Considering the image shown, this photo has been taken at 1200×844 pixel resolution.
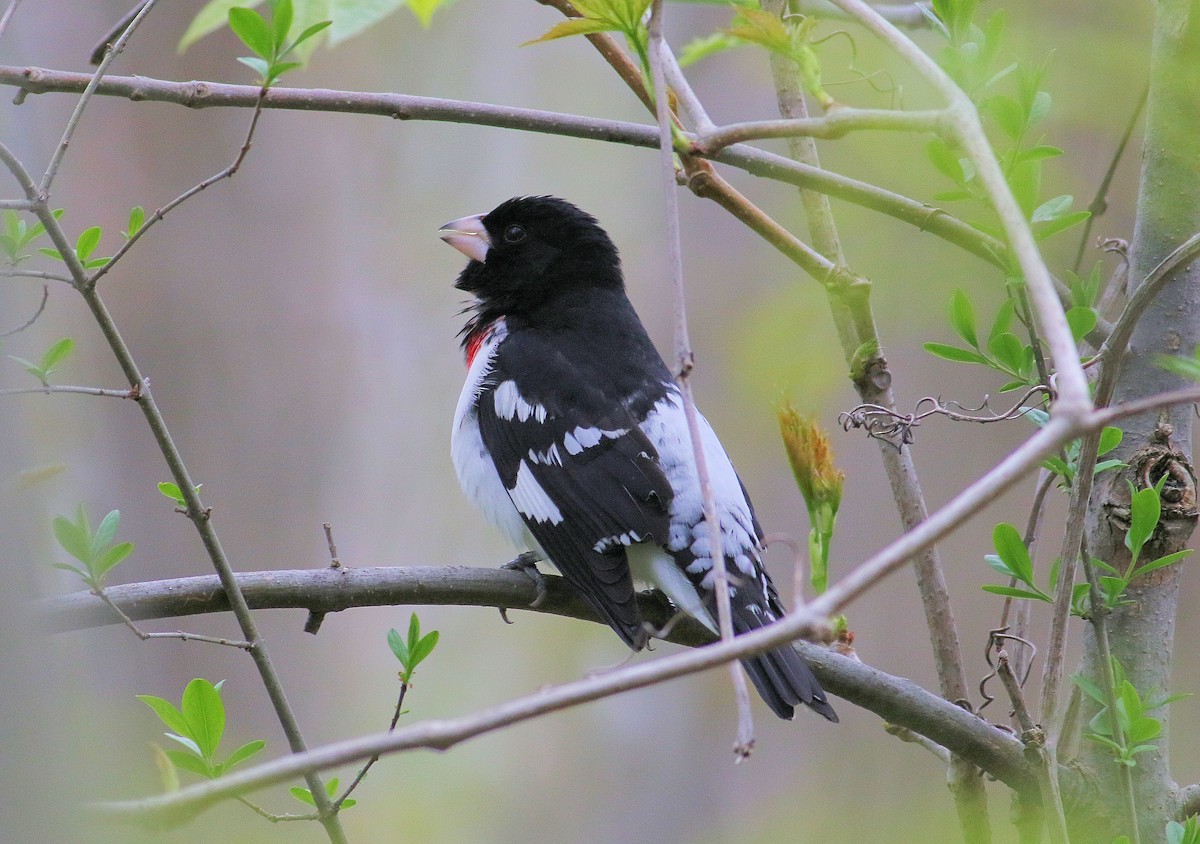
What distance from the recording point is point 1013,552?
1667 mm

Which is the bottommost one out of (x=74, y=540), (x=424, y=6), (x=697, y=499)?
(x=697, y=499)

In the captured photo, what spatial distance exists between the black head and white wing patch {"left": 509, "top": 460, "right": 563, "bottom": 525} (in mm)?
770

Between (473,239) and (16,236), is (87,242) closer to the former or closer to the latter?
(16,236)

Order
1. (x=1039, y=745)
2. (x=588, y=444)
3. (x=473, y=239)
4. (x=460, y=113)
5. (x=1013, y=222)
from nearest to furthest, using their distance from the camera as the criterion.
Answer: (x=1013, y=222) → (x=1039, y=745) → (x=460, y=113) → (x=588, y=444) → (x=473, y=239)

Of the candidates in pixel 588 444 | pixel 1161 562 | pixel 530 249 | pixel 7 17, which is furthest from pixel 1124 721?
pixel 530 249

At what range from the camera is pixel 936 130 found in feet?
4.01

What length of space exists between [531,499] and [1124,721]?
1.42m

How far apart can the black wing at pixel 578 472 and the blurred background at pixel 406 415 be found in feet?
7.04

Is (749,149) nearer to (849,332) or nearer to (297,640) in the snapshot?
(849,332)

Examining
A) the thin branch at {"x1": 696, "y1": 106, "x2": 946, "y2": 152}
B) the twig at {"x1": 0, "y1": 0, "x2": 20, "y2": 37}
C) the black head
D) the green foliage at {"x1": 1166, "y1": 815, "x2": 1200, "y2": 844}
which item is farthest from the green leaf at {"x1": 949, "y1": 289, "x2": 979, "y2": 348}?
the black head

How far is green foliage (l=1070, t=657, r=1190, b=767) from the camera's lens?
5.38 feet

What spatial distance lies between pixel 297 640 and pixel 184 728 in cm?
432

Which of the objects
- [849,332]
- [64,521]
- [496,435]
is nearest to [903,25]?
[849,332]

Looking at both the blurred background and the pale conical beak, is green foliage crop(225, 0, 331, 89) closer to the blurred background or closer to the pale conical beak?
the pale conical beak
